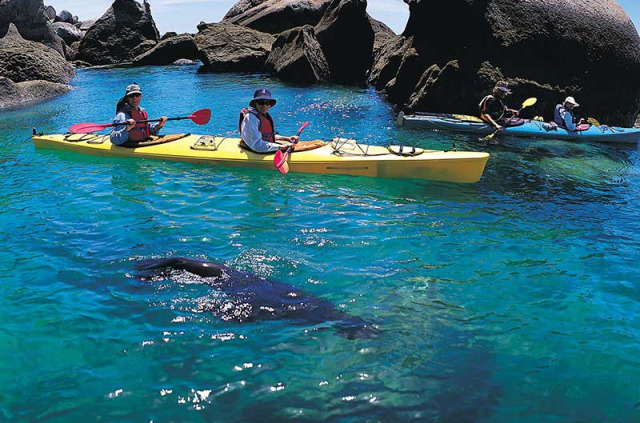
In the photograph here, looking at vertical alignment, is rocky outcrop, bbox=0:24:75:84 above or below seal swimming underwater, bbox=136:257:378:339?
above

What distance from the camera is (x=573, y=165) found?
1136cm

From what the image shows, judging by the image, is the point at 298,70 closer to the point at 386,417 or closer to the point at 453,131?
the point at 453,131

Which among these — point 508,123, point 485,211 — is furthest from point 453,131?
point 485,211

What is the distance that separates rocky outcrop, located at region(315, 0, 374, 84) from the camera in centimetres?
2373

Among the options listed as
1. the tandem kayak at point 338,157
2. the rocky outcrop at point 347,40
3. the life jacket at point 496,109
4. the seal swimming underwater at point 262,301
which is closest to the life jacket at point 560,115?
the life jacket at point 496,109

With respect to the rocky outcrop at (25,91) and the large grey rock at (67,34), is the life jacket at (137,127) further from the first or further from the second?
the large grey rock at (67,34)

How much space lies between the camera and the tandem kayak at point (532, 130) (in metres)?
13.3

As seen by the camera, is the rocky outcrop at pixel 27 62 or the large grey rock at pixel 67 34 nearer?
the rocky outcrop at pixel 27 62

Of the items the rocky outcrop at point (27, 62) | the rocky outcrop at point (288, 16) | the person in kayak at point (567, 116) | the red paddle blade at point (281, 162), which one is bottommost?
the red paddle blade at point (281, 162)

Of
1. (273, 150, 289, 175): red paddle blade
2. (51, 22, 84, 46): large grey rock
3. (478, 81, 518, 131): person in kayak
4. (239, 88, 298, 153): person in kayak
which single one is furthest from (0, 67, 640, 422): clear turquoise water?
(51, 22, 84, 46): large grey rock

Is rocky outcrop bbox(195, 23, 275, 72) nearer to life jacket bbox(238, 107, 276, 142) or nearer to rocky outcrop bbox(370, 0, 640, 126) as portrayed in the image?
rocky outcrop bbox(370, 0, 640, 126)

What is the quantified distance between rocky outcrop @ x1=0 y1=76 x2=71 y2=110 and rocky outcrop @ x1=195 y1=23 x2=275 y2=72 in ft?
27.0

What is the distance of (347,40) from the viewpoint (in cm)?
2434

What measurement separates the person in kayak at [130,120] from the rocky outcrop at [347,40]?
15094 millimetres
